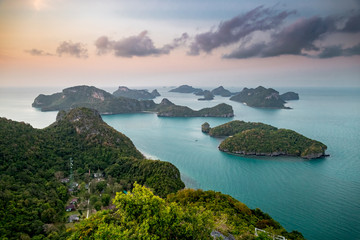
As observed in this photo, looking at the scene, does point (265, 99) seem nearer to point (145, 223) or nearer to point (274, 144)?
point (274, 144)

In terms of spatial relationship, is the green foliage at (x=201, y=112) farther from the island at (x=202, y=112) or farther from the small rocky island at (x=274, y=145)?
the small rocky island at (x=274, y=145)

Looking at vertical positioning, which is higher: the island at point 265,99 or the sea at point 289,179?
the island at point 265,99

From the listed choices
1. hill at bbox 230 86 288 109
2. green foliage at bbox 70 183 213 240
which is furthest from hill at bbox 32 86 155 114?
green foliage at bbox 70 183 213 240

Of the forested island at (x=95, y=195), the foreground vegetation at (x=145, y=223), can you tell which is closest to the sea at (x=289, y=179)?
the forested island at (x=95, y=195)

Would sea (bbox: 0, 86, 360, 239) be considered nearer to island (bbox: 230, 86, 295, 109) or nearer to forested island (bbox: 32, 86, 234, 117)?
forested island (bbox: 32, 86, 234, 117)

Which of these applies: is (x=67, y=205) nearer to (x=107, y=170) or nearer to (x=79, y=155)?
(x=107, y=170)

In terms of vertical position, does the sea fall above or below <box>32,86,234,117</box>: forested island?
below
